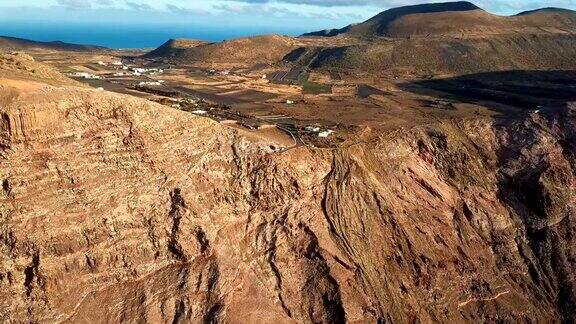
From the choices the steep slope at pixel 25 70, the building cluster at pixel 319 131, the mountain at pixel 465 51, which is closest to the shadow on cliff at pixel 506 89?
the mountain at pixel 465 51

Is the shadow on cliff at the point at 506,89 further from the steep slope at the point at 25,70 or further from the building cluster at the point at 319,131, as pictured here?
the steep slope at the point at 25,70

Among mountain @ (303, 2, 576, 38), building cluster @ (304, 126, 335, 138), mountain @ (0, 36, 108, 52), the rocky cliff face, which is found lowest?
the rocky cliff face

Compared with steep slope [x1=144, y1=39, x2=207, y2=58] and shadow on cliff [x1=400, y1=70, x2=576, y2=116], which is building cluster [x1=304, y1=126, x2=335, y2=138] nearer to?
shadow on cliff [x1=400, y1=70, x2=576, y2=116]

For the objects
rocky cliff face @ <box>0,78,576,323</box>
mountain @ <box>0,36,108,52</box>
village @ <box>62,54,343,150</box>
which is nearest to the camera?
rocky cliff face @ <box>0,78,576,323</box>

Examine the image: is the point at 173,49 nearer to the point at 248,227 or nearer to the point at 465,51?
the point at 465,51

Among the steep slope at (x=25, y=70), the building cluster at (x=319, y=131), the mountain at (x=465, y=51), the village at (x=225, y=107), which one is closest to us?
the steep slope at (x=25, y=70)

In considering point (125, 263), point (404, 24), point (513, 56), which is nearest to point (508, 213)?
point (125, 263)

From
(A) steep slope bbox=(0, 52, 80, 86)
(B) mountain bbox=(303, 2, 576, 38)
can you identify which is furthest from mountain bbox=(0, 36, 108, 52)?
(A) steep slope bbox=(0, 52, 80, 86)
